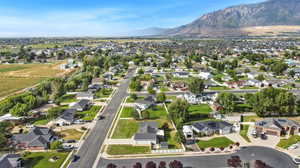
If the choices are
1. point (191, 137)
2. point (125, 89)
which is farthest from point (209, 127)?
point (125, 89)

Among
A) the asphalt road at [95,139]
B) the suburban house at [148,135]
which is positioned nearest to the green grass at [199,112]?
the suburban house at [148,135]

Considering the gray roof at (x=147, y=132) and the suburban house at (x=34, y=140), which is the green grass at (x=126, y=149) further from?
the suburban house at (x=34, y=140)

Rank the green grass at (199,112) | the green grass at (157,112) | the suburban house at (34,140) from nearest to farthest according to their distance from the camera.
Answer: the suburban house at (34,140), the green grass at (199,112), the green grass at (157,112)

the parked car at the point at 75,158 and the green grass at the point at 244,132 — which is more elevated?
the green grass at the point at 244,132

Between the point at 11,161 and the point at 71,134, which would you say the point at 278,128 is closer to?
the point at 71,134

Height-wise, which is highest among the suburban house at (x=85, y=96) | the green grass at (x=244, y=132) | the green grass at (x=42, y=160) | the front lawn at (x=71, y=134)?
the suburban house at (x=85, y=96)

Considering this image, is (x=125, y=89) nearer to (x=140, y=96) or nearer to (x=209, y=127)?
(x=140, y=96)

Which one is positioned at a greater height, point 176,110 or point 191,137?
point 176,110
